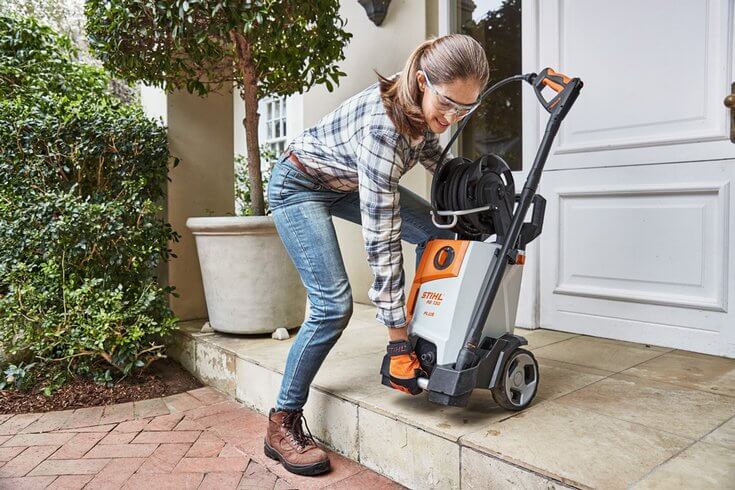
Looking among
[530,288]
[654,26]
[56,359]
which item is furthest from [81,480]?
[654,26]

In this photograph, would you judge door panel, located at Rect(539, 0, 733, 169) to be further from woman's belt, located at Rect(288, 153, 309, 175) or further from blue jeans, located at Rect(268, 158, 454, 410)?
woman's belt, located at Rect(288, 153, 309, 175)

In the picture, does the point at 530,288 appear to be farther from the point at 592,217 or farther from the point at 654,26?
the point at 654,26

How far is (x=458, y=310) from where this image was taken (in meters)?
1.59

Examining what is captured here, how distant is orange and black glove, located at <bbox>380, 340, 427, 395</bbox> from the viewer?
1.66 metres

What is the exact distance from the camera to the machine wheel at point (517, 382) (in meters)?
1.69

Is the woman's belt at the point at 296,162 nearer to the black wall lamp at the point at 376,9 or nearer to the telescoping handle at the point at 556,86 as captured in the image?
the telescoping handle at the point at 556,86

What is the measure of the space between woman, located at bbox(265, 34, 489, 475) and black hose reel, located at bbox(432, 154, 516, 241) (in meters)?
0.14

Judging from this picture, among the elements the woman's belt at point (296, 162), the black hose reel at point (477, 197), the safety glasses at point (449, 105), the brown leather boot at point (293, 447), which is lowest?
the brown leather boot at point (293, 447)

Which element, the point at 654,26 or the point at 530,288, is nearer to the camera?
the point at 654,26

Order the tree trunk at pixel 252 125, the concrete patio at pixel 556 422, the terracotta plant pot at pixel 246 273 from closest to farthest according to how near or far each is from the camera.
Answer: the concrete patio at pixel 556 422 → the terracotta plant pot at pixel 246 273 → the tree trunk at pixel 252 125

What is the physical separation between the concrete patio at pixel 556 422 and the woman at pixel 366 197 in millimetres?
166

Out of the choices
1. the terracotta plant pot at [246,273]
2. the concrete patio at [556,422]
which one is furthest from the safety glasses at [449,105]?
the terracotta plant pot at [246,273]

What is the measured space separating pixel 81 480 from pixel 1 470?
0.34m

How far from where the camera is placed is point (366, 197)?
1.63 metres
